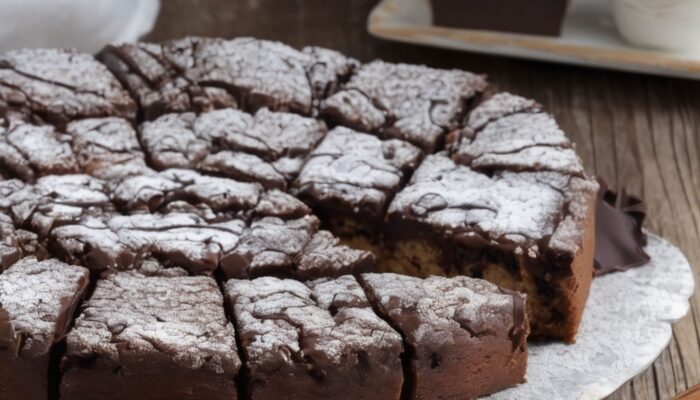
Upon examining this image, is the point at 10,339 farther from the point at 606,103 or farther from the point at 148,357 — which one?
the point at 606,103

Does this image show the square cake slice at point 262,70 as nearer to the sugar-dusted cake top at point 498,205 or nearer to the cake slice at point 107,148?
the cake slice at point 107,148

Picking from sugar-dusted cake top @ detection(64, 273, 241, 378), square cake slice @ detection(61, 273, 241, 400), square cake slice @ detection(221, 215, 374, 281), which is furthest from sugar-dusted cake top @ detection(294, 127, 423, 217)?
square cake slice @ detection(61, 273, 241, 400)

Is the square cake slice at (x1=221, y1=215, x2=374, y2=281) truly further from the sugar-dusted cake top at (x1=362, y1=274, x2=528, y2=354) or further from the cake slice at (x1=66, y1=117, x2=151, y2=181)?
the cake slice at (x1=66, y1=117, x2=151, y2=181)

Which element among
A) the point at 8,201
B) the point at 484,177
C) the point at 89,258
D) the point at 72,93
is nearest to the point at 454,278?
the point at 484,177

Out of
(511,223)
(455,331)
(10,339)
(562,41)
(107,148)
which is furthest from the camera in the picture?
(562,41)

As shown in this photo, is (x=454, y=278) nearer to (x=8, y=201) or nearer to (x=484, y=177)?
(x=484, y=177)

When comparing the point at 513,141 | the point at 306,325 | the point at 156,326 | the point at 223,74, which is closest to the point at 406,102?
the point at 513,141

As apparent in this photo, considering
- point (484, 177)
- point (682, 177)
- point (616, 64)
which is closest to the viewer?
Result: point (484, 177)
